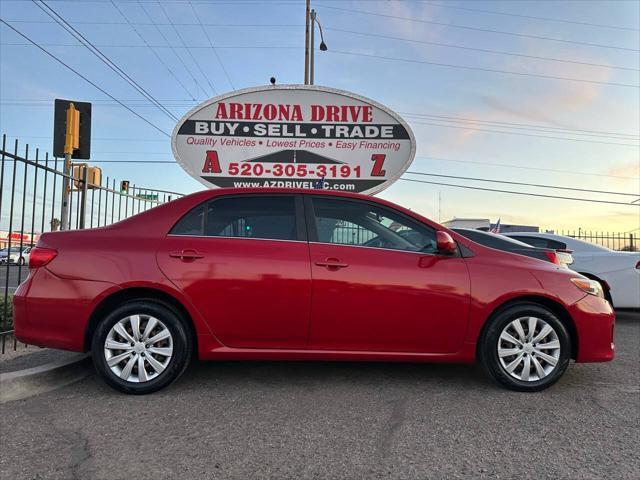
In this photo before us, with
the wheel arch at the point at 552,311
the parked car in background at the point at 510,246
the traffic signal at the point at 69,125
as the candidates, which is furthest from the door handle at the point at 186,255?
the traffic signal at the point at 69,125

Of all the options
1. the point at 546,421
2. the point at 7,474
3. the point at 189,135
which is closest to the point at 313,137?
the point at 189,135

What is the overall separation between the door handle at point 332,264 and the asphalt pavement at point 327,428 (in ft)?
3.19

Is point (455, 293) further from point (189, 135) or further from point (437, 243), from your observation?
point (189, 135)

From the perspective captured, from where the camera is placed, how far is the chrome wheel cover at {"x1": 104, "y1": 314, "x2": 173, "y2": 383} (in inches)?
135

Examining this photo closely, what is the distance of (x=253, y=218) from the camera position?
3.77 m

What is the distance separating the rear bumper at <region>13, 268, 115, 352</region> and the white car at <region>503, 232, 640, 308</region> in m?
6.64

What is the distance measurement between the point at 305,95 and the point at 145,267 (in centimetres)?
611

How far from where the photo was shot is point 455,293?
11.8 ft

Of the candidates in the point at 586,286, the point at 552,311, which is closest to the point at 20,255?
the point at 552,311

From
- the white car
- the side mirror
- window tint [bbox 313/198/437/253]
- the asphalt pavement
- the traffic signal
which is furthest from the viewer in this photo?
the white car

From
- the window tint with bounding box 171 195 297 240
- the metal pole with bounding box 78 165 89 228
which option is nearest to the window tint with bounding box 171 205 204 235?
the window tint with bounding box 171 195 297 240

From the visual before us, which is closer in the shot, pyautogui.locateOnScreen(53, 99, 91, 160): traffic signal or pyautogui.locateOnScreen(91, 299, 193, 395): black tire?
pyautogui.locateOnScreen(91, 299, 193, 395): black tire

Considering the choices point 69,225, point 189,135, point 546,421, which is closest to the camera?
point 546,421

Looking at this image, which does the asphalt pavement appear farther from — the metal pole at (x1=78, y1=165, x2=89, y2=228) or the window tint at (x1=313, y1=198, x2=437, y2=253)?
the metal pole at (x1=78, y1=165, x2=89, y2=228)
